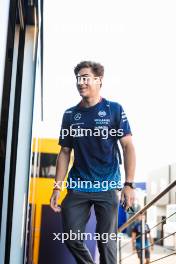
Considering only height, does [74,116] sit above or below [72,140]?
above

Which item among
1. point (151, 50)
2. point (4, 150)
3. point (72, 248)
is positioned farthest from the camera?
point (151, 50)

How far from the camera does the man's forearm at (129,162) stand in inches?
78.2

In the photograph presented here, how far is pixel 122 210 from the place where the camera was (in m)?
2.01

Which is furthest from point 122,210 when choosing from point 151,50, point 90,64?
point 151,50

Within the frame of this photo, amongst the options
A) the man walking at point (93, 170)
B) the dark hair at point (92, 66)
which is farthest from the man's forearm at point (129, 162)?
the dark hair at point (92, 66)

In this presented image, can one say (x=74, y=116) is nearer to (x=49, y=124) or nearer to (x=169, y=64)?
(x=49, y=124)

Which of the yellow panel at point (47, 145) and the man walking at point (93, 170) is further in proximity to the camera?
the yellow panel at point (47, 145)

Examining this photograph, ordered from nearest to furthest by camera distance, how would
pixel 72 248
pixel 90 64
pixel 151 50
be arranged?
pixel 72 248 < pixel 90 64 < pixel 151 50

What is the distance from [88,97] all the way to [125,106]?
0.68ft
